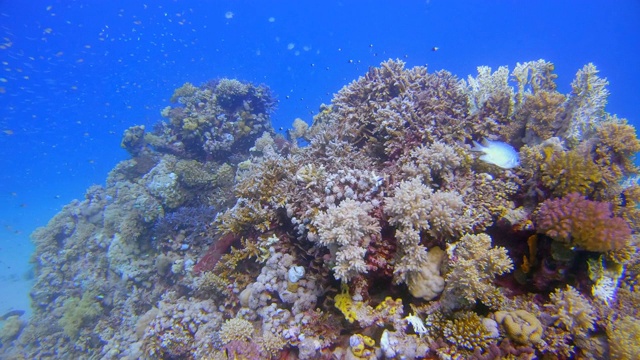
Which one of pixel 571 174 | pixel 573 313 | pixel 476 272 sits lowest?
pixel 573 313

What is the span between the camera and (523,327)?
3.43 m

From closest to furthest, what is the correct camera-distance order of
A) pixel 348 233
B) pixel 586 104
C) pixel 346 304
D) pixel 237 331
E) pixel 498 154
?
pixel 348 233, pixel 346 304, pixel 237 331, pixel 498 154, pixel 586 104

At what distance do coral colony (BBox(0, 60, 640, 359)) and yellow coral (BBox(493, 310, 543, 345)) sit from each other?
14mm

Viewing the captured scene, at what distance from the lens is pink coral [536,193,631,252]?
3447mm

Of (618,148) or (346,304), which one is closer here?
(346,304)

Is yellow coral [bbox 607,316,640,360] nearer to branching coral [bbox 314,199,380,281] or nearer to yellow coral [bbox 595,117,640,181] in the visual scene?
yellow coral [bbox 595,117,640,181]

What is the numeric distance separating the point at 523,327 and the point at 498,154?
3.40 m

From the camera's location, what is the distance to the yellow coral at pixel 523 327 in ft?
11.1

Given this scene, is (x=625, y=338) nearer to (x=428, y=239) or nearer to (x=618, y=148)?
(x=428, y=239)

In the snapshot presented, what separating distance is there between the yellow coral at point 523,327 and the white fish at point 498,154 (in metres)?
2.73

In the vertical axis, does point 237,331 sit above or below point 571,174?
below

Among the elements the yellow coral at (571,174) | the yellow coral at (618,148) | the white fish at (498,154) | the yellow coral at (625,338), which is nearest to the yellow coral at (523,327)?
the yellow coral at (625,338)

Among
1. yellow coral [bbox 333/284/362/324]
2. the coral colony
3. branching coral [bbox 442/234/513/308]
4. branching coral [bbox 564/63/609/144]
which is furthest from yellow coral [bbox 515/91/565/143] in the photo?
yellow coral [bbox 333/284/362/324]

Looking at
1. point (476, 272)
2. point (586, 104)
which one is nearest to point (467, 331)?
point (476, 272)
